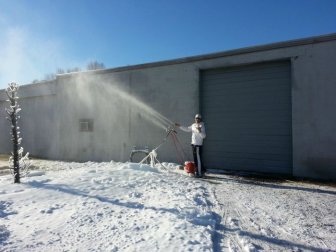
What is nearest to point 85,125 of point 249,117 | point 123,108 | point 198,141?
point 123,108

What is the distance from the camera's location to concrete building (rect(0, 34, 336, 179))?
8.30 m

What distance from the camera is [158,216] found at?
177 inches

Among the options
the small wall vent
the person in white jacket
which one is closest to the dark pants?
the person in white jacket

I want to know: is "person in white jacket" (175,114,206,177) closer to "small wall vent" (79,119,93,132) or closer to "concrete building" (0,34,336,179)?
"concrete building" (0,34,336,179)

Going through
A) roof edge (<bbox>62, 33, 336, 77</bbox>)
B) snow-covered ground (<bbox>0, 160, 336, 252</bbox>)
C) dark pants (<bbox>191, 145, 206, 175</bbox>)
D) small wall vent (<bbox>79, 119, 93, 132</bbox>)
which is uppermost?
roof edge (<bbox>62, 33, 336, 77</bbox>)

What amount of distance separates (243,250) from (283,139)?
6054mm

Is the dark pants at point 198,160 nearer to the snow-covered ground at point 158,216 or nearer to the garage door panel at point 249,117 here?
the snow-covered ground at point 158,216

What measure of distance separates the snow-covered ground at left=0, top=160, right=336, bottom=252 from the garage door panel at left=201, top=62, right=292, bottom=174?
2144 millimetres

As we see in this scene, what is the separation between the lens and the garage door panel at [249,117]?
29.4 ft

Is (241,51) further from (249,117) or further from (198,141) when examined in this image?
(198,141)

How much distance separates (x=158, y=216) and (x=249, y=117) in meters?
5.94

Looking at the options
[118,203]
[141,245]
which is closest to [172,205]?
[118,203]

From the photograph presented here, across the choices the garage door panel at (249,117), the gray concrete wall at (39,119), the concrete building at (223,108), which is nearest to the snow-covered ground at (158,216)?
the concrete building at (223,108)

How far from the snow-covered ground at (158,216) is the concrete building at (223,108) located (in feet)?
6.57
